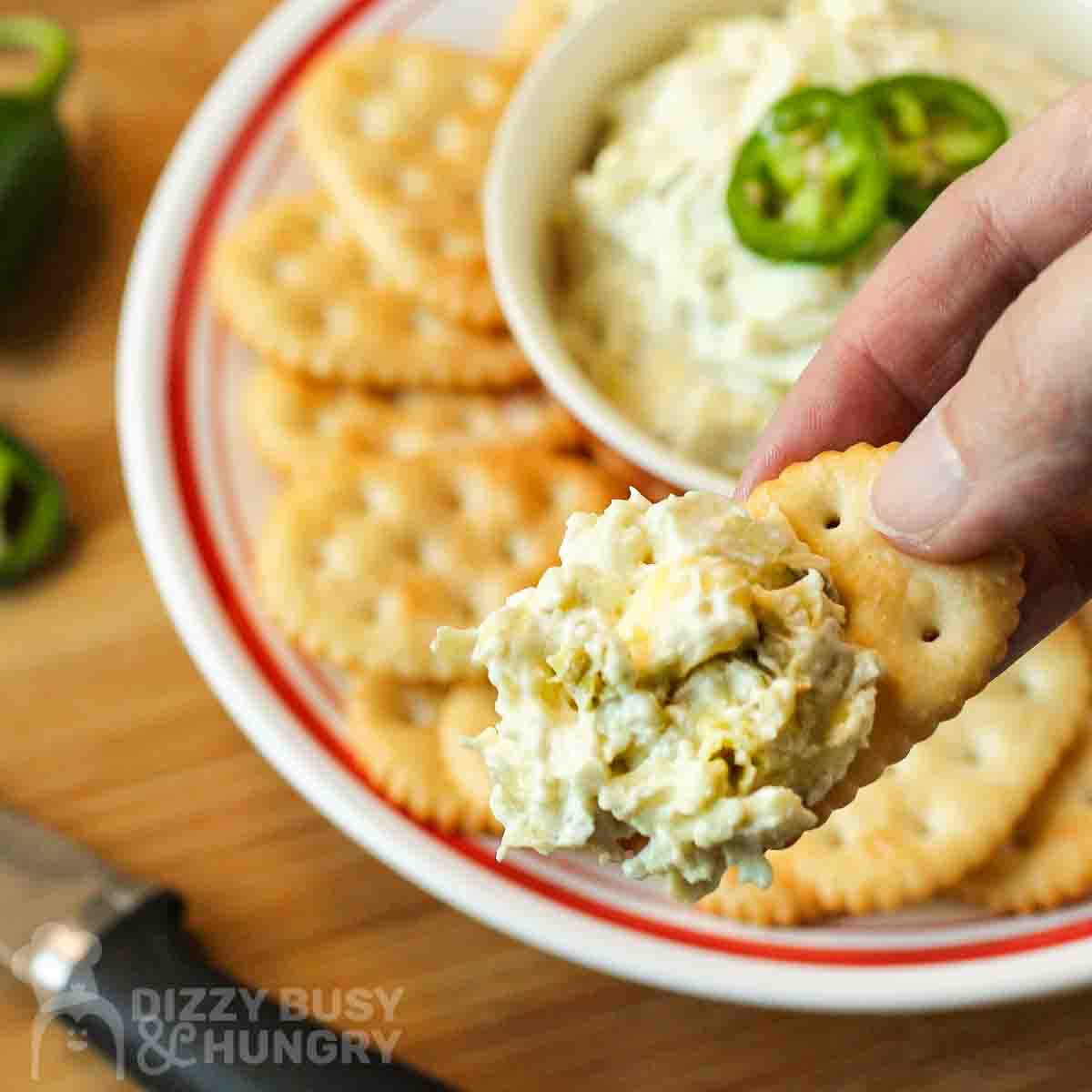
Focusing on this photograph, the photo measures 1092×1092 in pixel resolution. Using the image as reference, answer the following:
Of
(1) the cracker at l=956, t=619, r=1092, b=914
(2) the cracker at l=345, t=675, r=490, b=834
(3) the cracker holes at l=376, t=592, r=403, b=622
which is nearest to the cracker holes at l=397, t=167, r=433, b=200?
(3) the cracker holes at l=376, t=592, r=403, b=622

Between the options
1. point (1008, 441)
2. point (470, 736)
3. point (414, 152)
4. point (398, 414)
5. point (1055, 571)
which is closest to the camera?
point (1008, 441)

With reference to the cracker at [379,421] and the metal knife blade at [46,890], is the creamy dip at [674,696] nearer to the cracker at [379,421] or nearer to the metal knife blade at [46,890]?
the metal knife blade at [46,890]

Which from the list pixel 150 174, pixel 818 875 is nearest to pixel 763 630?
pixel 818 875

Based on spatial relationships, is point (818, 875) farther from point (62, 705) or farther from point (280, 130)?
point (280, 130)

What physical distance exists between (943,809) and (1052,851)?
0.13 m

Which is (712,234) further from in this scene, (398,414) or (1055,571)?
(1055,571)

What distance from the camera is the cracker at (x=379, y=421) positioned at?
192 cm

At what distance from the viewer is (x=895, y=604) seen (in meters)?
1.13

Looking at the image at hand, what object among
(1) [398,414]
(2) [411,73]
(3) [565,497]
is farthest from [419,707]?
(2) [411,73]

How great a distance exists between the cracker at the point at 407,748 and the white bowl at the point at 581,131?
418 millimetres

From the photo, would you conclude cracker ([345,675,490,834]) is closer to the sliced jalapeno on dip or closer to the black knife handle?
the black knife handle

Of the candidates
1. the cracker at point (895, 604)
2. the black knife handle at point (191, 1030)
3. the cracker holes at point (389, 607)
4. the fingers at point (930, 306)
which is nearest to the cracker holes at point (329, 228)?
the cracker holes at point (389, 607)

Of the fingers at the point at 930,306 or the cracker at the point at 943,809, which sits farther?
the cracker at the point at 943,809

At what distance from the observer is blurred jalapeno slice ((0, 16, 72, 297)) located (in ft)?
7.18
